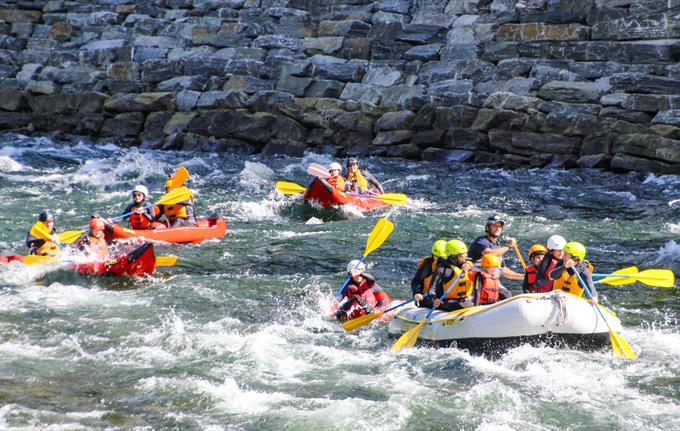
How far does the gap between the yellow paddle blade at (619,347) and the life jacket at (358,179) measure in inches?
310

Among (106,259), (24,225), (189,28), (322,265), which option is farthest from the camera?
(189,28)

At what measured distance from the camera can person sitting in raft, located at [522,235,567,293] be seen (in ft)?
29.9

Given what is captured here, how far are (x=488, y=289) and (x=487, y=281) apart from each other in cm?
8

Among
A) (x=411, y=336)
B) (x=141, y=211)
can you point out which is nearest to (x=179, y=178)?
(x=141, y=211)

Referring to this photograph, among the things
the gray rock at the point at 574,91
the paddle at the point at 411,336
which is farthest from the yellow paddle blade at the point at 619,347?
the gray rock at the point at 574,91

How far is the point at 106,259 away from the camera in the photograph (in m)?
11.4

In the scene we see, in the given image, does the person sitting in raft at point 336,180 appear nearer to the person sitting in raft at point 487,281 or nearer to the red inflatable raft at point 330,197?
the red inflatable raft at point 330,197

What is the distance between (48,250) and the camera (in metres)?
11.6

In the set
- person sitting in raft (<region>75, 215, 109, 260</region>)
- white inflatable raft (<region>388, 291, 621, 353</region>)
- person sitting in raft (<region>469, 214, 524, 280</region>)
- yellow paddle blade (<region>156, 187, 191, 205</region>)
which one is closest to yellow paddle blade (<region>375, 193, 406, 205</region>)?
yellow paddle blade (<region>156, 187, 191, 205</region>)

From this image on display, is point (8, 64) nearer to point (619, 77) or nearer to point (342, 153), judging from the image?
point (342, 153)

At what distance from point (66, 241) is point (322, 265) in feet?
10.2

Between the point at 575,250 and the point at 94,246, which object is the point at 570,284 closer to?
the point at 575,250

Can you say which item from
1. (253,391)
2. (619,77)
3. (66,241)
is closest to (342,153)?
(619,77)

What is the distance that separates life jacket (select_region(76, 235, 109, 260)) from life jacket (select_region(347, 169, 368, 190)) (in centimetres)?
498
